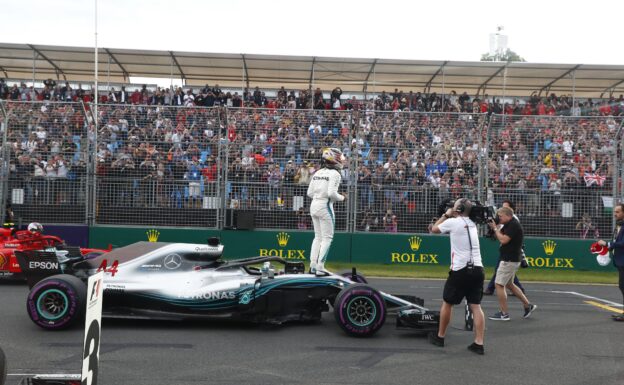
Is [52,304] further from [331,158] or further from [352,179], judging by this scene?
[352,179]

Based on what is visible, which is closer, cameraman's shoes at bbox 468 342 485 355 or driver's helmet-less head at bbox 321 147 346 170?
cameraman's shoes at bbox 468 342 485 355

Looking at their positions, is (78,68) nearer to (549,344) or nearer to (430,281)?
(430,281)

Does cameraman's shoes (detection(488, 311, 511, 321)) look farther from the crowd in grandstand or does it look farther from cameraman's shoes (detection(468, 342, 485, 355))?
the crowd in grandstand

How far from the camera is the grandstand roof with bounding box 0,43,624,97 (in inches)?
923

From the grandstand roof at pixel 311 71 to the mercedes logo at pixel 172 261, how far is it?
15.4 meters

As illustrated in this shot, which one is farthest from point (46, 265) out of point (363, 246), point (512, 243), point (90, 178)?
point (363, 246)

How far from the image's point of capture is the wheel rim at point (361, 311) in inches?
322

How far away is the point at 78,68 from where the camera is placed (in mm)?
25500

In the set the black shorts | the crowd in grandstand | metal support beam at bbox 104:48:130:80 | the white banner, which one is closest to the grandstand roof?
metal support beam at bbox 104:48:130:80

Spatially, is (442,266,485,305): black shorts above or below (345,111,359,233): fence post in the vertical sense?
below

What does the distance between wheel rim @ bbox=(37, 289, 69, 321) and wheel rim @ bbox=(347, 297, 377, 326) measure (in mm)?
3362

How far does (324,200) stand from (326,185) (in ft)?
0.80

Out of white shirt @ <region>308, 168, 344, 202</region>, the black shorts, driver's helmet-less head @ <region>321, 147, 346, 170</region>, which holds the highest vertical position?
driver's helmet-less head @ <region>321, 147, 346, 170</region>

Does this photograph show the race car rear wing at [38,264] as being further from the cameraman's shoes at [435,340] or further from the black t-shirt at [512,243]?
the black t-shirt at [512,243]
